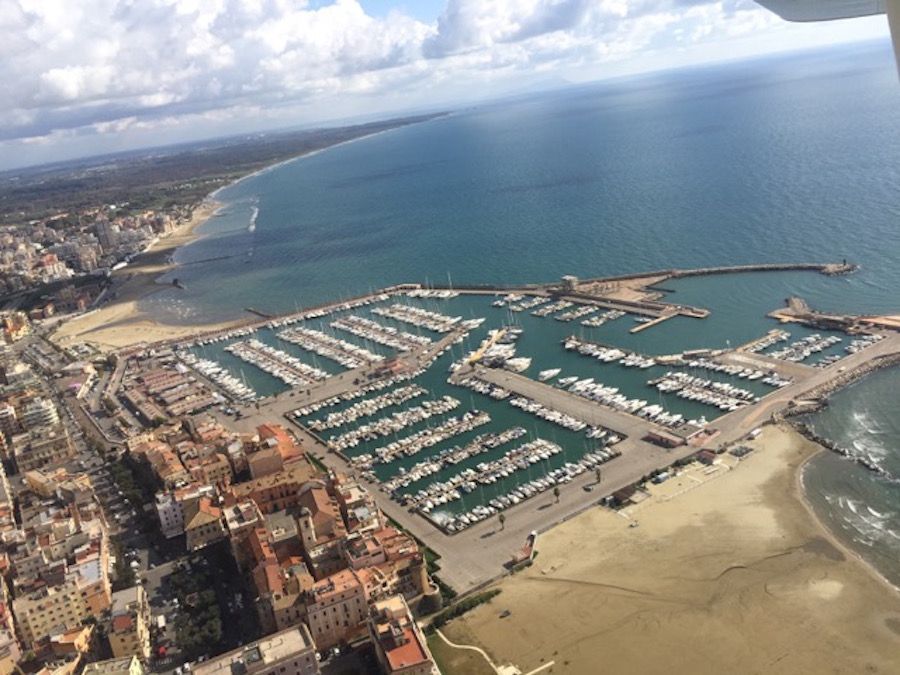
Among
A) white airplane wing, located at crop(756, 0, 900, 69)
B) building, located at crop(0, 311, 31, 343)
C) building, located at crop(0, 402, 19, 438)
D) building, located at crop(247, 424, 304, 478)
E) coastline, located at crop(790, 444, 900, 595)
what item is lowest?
coastline, located at crop(790, 444, 900, 595)

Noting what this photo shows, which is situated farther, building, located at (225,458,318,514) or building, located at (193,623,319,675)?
building, located at (225,458,318,514)

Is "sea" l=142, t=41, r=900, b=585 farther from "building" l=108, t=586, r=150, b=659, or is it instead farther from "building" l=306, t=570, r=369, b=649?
"building" l=108, t=586, r=150, b=659

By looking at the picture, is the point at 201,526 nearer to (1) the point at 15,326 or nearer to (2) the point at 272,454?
(2) the point at 272,454

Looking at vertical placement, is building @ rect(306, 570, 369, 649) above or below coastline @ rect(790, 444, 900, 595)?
above

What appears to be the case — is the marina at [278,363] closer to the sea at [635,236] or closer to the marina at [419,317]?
the sea at [635,236]

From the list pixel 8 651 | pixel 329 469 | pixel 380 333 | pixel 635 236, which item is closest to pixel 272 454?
pixel 329 469

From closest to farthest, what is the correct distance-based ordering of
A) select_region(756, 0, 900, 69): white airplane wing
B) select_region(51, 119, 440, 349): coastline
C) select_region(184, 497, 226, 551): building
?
select_region(756, 0, 900, 69): white airplane wing
select_region(184, 497, 226, 551): building
select_region(51, 119, 440, 349): coastline

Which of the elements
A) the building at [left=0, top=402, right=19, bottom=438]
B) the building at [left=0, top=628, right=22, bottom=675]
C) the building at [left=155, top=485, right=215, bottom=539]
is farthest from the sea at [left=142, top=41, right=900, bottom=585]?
the building at [left=0, top=628, right=22, bottom=675]
